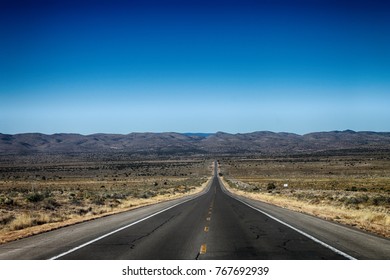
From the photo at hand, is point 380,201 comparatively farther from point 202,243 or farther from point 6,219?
point 6,219

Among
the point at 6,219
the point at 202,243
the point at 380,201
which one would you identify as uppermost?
the point at 202,243

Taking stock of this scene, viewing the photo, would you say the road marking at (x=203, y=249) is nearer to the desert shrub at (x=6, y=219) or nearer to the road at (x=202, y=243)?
the road at (x=202, y=243)

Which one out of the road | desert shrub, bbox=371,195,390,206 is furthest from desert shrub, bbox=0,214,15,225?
desert shrub, bbox=371,195,390,206

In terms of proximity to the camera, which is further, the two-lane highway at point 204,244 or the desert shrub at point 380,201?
the desert shrub at point 380,201

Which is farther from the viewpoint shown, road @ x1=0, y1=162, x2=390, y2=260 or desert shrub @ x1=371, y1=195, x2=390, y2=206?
desert shrub @ x1=371, y1=195, x2=390, y2=206

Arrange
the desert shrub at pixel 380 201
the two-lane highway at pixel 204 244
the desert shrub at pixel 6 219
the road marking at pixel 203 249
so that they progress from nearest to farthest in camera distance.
A: the two-lane highway at pixel 204 244 → the road marking at pixel 203 249 → the desert shrub at pixel 6 219 → the desert shrub at pixel 380 201

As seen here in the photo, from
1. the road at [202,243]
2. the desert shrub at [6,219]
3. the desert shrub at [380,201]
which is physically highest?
the road at [202,243]

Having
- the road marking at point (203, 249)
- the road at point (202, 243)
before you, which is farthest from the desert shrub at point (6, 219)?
the road marking at point (203, 249)

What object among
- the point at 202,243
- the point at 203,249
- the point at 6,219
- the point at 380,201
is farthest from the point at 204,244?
the point at 380,201

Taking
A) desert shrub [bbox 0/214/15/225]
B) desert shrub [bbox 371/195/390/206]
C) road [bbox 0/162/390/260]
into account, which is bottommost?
desert shrub [bbox 0/214/15/225]

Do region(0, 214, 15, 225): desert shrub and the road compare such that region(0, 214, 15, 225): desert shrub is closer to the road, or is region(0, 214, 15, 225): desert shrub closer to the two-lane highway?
the road
